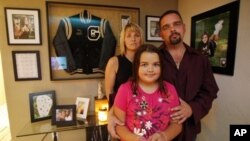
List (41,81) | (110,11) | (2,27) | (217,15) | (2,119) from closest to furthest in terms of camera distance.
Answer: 1. (217,15)
2. (2,27)
3. (41,81)
4. (110,11)
5. (2,119)

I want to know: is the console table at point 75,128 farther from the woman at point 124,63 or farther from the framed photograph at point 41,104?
the woman at point 124,63

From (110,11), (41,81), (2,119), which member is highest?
(110,11)

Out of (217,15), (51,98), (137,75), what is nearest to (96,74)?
(51,98)

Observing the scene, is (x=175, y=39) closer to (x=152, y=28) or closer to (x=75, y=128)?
(x=152, y=28)

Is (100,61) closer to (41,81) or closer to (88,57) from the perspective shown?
(88,57)

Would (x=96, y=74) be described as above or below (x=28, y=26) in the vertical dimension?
below

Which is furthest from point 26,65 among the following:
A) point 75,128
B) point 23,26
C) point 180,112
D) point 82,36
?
point 180,112

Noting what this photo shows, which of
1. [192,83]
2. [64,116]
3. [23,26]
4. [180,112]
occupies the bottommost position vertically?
[64,116]

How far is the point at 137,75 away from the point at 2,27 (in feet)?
5.05

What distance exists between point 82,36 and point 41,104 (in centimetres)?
87

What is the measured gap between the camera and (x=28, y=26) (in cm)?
171

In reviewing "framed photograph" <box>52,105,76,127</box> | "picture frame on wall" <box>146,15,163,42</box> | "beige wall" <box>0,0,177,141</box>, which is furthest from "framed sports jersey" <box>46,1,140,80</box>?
"framed photograph" <box>52,105,76,127</box>

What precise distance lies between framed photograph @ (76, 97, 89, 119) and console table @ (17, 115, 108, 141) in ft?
0.25

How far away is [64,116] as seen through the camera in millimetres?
1686
